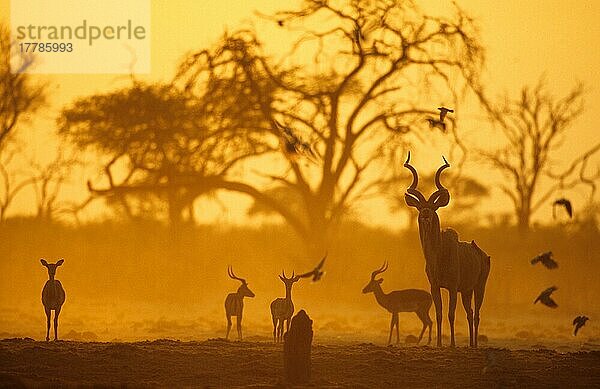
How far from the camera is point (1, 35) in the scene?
49688 mm

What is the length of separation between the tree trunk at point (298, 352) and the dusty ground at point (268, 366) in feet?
0.77

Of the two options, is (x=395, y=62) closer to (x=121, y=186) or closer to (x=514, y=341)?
(x=121, y=186)

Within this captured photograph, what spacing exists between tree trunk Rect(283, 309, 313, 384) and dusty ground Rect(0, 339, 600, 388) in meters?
0.23

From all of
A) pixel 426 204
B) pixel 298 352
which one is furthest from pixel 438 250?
pixel 298 352

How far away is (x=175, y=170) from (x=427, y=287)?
10003 millimetres

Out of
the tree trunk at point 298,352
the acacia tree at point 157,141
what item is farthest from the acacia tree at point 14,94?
the tree trunk at point 298,352

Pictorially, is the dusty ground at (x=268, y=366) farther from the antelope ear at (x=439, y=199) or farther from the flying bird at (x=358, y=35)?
the flying bird at (x=358, y=35)

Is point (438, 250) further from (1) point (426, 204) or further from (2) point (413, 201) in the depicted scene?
(2) point (413, 201)

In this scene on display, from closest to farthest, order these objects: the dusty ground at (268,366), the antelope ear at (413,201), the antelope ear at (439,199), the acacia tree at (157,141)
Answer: the dusty ground at (268,366), the antelope ear at (413,201), the antelope ear at (439,199), the acacia tree at (157,141)

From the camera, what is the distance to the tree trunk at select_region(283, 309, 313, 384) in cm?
1983

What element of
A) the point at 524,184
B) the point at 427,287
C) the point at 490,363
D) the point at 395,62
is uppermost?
the point at 395,62

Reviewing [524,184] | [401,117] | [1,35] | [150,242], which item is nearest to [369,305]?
[401,117]

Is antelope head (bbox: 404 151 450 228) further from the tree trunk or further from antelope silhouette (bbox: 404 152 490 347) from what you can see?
the tree trunk

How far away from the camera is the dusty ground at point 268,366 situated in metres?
20.0
